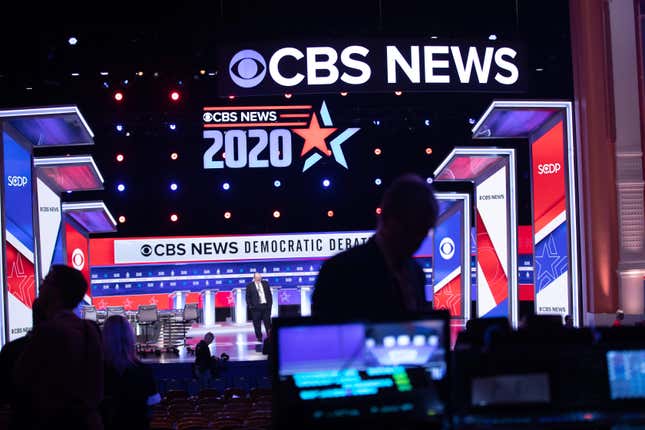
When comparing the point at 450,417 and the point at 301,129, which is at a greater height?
the point at 301,129

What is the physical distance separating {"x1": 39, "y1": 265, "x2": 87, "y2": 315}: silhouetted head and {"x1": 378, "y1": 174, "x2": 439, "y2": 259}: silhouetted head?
6.87 ft

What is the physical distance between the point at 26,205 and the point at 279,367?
359 inches

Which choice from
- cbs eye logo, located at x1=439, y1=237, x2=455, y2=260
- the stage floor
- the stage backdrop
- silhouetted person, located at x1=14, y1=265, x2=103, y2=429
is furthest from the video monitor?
the stage backdrop

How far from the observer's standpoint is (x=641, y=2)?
35.5 feet

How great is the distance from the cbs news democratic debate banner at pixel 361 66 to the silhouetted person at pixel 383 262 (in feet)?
31.1

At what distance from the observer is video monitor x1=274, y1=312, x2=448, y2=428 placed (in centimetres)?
199

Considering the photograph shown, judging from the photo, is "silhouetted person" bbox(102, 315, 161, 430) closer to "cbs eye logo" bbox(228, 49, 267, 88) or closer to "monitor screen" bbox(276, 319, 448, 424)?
"monitor screen" bbox(276, 319, 448, 424)

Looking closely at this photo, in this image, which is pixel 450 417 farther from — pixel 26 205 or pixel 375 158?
pixel 375 158

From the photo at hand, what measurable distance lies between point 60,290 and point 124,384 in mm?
1573

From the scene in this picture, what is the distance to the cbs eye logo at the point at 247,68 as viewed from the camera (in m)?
11.6

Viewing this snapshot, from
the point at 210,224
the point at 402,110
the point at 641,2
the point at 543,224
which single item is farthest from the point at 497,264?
the point at 210,224

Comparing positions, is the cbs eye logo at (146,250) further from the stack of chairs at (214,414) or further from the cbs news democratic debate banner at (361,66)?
the stack of chairs at (214,414)

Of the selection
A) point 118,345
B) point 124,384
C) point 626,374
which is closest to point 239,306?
point 118,345

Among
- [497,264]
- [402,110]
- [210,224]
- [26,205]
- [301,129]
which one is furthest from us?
[210,224]
